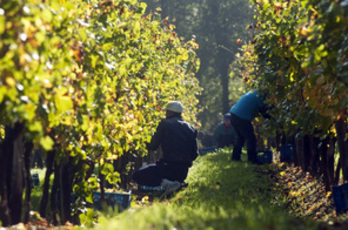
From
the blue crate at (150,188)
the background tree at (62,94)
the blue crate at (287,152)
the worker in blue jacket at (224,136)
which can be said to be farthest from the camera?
the worker in blue jacket at (224,136)

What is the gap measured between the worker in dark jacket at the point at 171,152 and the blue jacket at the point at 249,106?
10.9 feet

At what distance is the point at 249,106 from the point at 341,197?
6910mm

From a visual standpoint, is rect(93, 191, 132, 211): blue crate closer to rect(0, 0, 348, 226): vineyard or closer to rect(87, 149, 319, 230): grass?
rect(87, 149, 319, 230): grass

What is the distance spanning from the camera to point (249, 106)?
12930 millimetres

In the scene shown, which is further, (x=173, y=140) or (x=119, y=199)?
(x=173, y=140)

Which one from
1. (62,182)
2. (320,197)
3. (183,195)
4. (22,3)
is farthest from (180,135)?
(22,3)

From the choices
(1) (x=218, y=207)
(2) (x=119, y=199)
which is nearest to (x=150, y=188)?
(2) (x=119, y=199)

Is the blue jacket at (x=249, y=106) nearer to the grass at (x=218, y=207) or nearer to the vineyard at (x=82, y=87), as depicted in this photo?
the grass at (x=218, y=207)

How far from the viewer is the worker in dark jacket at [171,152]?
31.6ft

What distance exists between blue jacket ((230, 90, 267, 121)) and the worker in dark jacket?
10.9ft

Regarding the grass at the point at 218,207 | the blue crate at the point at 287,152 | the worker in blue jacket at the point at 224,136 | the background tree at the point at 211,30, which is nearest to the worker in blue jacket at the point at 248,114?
the grass at the point at 218,207

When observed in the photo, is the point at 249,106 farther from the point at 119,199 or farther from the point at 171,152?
the point at 119,199

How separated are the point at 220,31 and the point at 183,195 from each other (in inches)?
1219

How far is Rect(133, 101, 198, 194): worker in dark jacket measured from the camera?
379 inches
